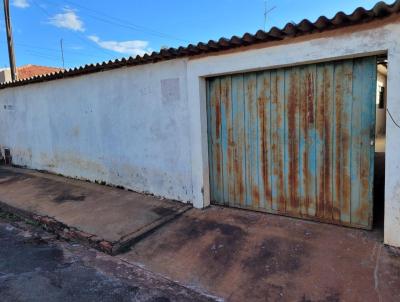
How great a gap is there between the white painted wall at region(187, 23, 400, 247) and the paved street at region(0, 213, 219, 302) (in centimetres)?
203

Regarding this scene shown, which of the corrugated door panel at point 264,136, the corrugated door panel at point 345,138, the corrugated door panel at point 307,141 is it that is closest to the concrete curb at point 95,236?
the corrugated door panel at point 264,136

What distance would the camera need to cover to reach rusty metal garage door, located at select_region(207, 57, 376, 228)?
13.3 feet

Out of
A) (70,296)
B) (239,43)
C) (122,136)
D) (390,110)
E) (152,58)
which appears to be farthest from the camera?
(122,136)

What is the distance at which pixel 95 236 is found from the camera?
15.4 ft

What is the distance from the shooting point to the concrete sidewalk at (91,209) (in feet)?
15.6

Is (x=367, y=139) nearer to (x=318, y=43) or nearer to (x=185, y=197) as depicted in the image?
(x=318, y=43)

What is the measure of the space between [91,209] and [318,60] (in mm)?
4622

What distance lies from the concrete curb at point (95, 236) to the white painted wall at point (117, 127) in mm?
859

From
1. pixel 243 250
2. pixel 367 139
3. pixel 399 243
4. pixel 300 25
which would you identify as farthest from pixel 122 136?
pixel 399 243

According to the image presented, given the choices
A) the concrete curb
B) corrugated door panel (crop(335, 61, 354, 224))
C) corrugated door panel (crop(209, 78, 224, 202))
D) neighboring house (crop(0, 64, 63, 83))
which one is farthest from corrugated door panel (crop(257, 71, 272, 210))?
neighboring house (crop(0, 64, 63, 83))

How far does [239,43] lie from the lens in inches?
177

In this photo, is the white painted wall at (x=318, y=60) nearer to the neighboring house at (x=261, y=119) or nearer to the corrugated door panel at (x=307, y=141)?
the neighboring house at (x=261, y=119)

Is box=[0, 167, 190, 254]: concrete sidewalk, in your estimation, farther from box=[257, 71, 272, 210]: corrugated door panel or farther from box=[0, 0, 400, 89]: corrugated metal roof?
box=[0, 0, 400, 89]: corrugated metal roof

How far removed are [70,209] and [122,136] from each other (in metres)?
1.82
